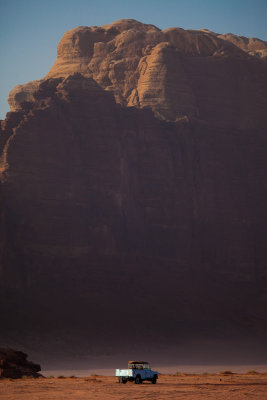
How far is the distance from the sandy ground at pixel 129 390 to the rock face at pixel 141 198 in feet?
124

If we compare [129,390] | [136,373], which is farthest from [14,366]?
[129,390]

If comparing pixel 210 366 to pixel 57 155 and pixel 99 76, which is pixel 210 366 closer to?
pixel 57 155

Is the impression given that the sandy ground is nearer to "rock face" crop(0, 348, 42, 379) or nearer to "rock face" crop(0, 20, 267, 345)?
"rock face" crop(0, 348, 42, 379)

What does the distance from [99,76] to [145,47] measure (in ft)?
22.6

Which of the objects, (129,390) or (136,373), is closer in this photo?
(129,390)

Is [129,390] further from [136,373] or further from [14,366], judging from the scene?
[14,366]

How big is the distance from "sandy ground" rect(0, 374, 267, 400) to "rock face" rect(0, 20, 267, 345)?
37824 millimetres

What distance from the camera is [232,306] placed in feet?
284

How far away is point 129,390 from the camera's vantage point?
35594mm

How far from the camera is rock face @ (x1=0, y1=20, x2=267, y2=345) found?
267ft

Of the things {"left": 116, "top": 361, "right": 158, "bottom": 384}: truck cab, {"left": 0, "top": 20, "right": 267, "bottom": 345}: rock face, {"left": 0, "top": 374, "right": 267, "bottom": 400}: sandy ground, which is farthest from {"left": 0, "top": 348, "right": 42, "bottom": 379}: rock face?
{"left": 0, "top": 20, "right": 267, "bottom": 345}: rock face

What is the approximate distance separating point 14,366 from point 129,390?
34.1ft

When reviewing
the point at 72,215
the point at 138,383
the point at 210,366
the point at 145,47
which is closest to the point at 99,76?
the point at 145,47

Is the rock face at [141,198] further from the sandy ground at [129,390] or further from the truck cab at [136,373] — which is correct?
the truck cab at [136,373]
